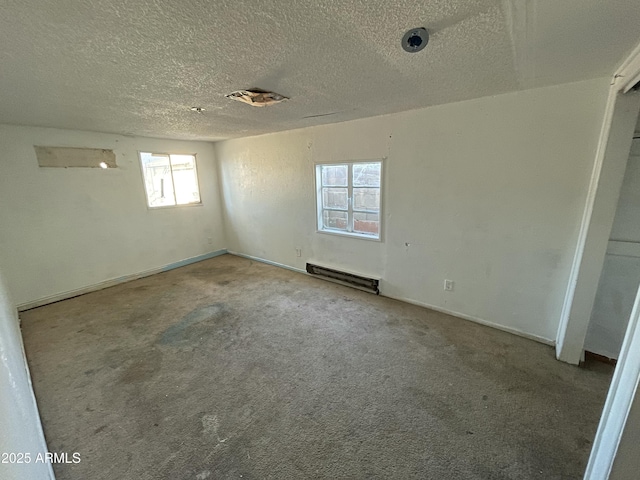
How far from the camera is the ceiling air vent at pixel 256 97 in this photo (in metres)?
2.04

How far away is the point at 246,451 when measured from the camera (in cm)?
150

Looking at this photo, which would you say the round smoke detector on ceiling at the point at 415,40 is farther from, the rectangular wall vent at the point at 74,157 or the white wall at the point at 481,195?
the rectangular wall vent at the point at 74,157

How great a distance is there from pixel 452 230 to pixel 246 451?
256 centimetres

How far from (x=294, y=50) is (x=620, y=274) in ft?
9.31

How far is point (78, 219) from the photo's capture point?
3607 mm

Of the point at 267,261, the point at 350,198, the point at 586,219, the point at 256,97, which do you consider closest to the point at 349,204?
the point at 350,198

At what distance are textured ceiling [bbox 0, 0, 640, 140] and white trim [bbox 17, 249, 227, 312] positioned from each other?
235 centimetres

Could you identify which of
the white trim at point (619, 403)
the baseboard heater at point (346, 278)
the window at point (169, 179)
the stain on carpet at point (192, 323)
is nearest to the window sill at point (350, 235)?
the baseboard heater at point (346, 278)

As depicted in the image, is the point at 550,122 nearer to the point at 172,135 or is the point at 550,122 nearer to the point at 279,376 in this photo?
the point at 279,376

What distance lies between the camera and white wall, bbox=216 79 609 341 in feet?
6.91

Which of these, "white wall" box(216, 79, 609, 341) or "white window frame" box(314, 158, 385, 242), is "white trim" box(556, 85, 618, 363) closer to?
"white wall" box(216, 79, 609, 341)

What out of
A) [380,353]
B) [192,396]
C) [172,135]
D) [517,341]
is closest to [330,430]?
[380,353]

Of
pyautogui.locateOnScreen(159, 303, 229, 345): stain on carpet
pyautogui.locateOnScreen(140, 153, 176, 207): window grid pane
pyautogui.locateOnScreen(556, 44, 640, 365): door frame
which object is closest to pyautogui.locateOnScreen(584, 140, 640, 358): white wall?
pyautogui.locateOnScreen(556, 44, 640, 365): door frame

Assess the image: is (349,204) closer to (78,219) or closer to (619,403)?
(619,403)
